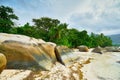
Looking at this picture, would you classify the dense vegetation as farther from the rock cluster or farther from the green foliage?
the rock cluster

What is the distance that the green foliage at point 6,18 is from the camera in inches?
1396

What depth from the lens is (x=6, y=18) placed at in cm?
3728

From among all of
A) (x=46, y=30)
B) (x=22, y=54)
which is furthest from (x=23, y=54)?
(x=46, y=30)

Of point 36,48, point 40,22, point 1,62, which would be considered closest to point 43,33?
point 40,22

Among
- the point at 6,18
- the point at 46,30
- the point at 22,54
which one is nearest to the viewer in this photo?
the point at 22,54

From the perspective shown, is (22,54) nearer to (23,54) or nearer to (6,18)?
(23,54)

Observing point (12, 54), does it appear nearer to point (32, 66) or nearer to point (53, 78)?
point (32, 66)

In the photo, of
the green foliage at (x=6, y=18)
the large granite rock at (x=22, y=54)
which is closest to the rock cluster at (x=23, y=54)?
the large granite rock at (x=22, y=54)

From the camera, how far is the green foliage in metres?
35.5

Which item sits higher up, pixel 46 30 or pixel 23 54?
pixel 46 30

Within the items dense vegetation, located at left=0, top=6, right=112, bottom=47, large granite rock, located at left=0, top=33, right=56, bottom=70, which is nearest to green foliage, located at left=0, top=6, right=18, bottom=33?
dense vegetation, located at left=0, top=6, right=112, bottom=47

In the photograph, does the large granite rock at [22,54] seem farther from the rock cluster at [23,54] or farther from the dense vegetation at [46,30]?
the dense vegetation at [46,30]

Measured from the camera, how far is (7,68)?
13.7m

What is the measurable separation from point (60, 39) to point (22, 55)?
108 feet
